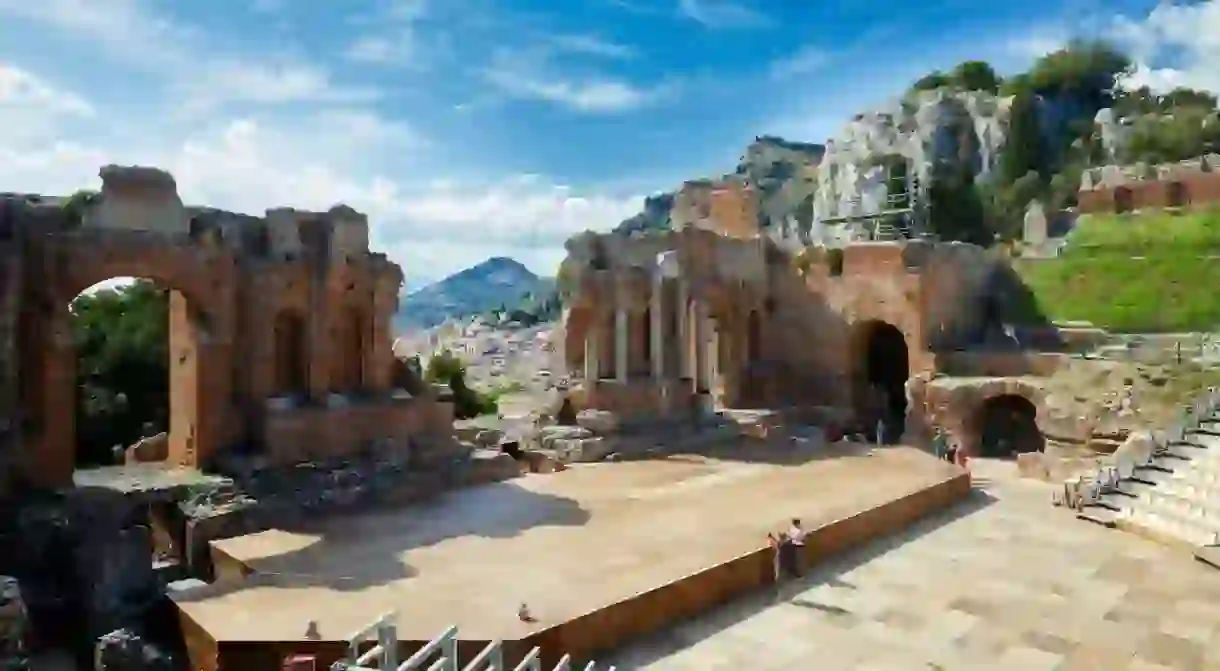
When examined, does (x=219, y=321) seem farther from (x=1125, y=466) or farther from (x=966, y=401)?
(x=966, y=401)

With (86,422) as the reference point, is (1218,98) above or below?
above

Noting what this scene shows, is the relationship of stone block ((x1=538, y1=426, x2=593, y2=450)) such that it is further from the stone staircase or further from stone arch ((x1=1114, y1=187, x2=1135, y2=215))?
stone arch ((x1=1114, y1=187, x2=1135, y2=215))

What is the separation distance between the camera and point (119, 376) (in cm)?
2694

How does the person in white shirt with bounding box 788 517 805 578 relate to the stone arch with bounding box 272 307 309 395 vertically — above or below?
below

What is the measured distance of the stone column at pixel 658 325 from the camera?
76.5ft

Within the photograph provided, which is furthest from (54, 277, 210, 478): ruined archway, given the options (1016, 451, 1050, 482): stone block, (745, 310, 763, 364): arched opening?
(1016, 451, 1050, 482): stone block

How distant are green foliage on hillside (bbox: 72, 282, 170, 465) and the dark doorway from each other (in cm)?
2241

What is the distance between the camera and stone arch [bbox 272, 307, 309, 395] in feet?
52.9

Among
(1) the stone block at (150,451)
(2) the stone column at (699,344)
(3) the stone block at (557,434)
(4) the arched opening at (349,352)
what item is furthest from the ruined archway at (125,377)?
(2) the stone column at (699,344)

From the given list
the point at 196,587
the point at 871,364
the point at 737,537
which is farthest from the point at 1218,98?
the point at 196,587

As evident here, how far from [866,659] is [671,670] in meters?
2.04

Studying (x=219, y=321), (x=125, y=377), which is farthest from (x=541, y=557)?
(x=125, y=377)

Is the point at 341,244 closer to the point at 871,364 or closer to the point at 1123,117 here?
the point at 871,364

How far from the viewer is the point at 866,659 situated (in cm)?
954
